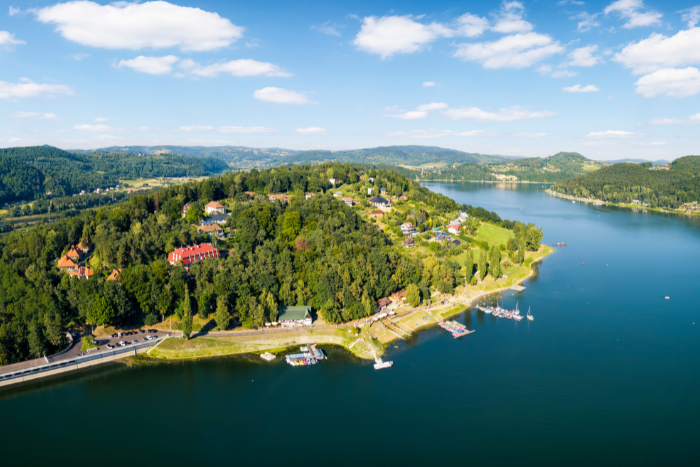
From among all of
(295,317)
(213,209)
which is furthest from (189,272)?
(213,209)

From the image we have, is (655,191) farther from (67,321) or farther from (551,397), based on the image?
(67,321)

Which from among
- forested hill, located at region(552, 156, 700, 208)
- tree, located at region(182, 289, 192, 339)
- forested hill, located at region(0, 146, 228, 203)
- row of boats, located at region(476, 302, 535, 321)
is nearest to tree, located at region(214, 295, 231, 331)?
tree, located at region(182, 289, 192, 339)

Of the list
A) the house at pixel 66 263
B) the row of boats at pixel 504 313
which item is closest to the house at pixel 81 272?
the house at pixel 66 263

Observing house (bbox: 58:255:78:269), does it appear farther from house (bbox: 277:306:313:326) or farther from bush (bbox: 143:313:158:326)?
house (bbox: 277:306:313:326)

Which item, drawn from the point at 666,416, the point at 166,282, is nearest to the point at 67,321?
the point at 166,282

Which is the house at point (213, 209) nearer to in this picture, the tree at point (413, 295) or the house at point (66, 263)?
the house at point (66, 263)

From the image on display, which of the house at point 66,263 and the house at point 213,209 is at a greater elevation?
the house at point 213,209

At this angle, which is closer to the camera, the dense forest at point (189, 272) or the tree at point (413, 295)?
the dense forest at point (189, 272)
